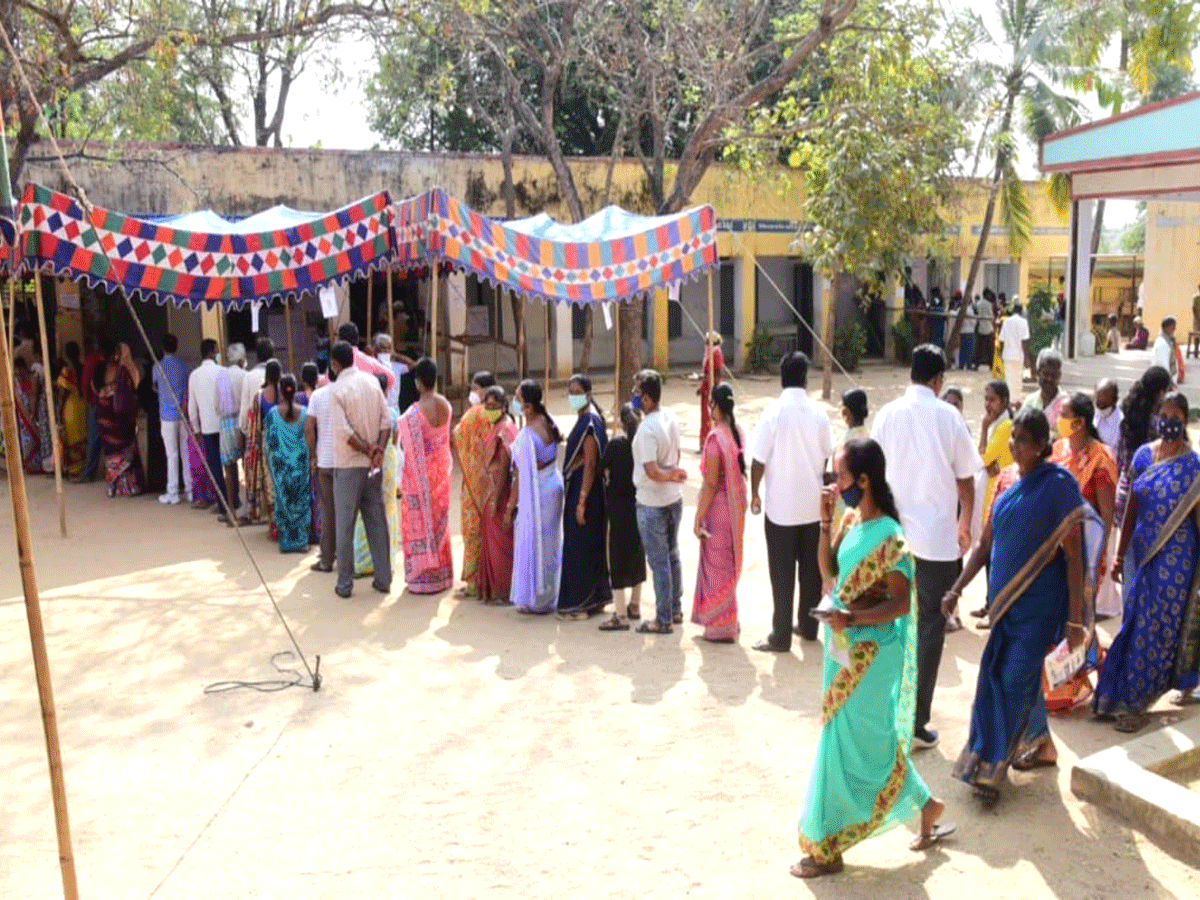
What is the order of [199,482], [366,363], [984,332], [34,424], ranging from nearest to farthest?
[366,363], [199,482], [34,424], [984,332]

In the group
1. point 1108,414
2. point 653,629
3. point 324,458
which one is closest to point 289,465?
point 324,458

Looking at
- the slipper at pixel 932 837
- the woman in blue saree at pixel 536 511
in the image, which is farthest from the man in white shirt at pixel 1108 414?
the slipper at pixel 932 837

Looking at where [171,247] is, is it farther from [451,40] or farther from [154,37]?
[451,40]

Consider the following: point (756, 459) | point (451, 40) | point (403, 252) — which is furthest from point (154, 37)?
point (756, 459)

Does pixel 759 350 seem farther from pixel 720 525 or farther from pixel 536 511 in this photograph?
pixel 720 525

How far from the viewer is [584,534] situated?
6992 mm

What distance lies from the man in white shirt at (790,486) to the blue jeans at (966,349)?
1739 cm

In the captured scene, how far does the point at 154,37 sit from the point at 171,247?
1984mm

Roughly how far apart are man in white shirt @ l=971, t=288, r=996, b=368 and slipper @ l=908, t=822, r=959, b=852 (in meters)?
19.5

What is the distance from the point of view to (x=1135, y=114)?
1642cm

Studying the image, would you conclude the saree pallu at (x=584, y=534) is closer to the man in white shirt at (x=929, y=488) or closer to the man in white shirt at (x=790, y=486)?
the man in white shirt at (x=790, y=486)

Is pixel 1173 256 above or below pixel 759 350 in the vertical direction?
above

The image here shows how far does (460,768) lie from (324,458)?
325cm

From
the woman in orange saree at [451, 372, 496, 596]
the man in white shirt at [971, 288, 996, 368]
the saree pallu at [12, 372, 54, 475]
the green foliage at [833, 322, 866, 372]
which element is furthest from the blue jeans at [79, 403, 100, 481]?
the man in white shirt at [971, 288, 996, 368]
